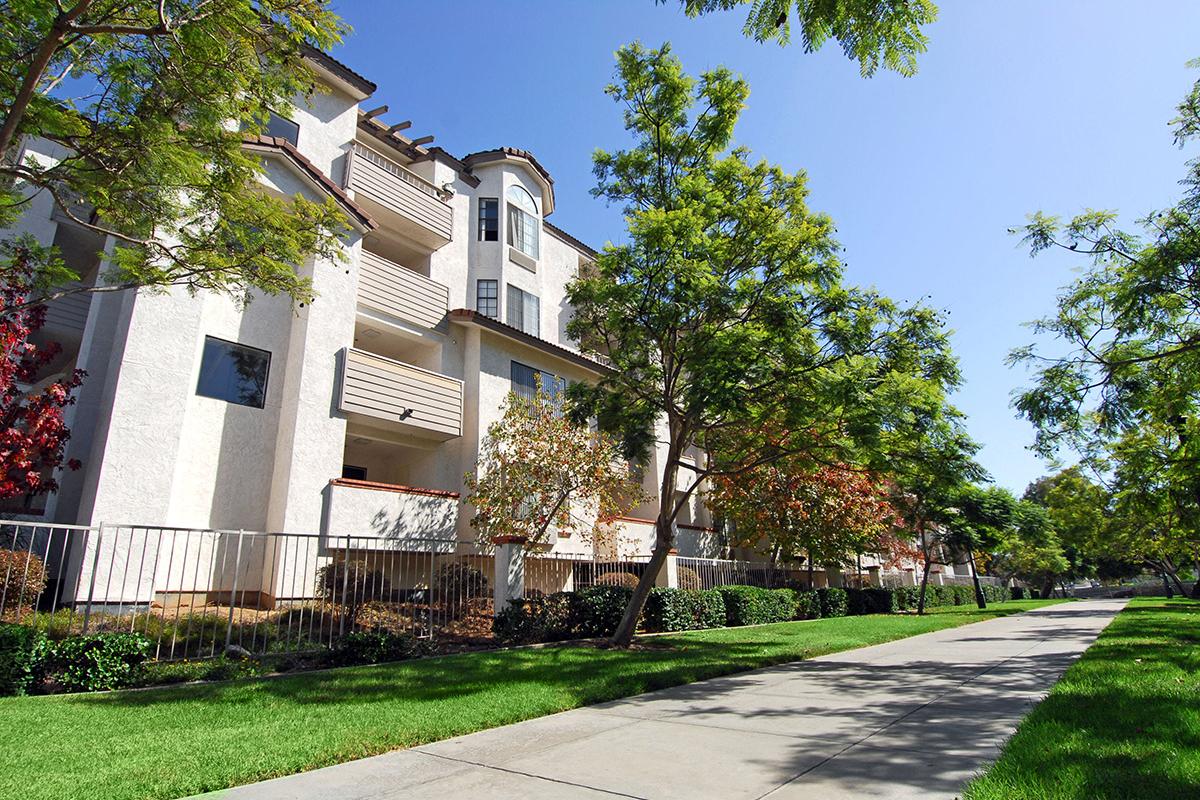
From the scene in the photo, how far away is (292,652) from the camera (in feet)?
31.3

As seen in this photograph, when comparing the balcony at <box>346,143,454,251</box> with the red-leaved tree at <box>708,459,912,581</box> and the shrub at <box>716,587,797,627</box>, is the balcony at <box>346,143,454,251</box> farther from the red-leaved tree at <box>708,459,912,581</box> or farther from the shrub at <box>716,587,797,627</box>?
the shrub at <box>716,587,797,627</box>

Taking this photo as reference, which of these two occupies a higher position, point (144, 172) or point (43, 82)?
point (43, 82)

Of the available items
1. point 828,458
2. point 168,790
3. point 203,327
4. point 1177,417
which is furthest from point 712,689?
point 1177,417

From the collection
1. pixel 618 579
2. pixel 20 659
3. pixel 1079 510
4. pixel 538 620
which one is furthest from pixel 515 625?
Result: pixel 1079 510

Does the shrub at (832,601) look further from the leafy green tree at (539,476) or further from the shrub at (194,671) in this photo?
the shrub at (194,671)

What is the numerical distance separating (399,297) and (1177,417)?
21.1 meters

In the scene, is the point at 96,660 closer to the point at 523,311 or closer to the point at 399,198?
the point at 399,198

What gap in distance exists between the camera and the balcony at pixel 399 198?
60.6 feet

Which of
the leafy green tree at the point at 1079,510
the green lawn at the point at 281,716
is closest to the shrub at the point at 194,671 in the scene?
the green lawn at the point at 281,716

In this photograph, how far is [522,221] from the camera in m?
23.6

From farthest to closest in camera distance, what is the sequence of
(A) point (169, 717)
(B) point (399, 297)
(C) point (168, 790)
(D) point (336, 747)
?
(B) point (399, 297)
(A) point (169, 717)
(D) point (336, 747)
(C) point (168, 790)

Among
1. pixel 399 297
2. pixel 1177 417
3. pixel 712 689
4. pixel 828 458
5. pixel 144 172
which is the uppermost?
pixel 399 297

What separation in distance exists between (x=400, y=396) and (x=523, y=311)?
282 inches

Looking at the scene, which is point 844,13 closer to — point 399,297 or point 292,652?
point 292,652
